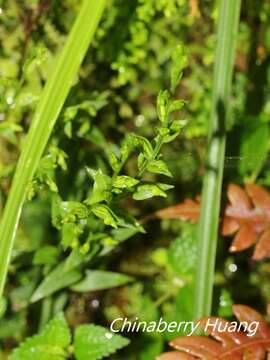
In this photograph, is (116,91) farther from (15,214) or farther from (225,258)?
(15,214)

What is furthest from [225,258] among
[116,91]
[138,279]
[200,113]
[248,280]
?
[116,91]

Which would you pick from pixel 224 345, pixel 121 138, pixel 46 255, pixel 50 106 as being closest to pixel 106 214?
pixel 50 106

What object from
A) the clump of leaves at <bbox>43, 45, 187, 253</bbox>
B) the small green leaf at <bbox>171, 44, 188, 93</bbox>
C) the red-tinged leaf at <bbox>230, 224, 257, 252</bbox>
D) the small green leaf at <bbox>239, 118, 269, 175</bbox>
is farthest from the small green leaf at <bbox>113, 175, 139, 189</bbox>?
the small green leaf at <bbox>239, 118, 269, 175</bbox>

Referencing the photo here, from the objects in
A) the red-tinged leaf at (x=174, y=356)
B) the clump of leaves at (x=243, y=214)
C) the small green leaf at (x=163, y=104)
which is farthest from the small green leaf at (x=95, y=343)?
the small green leaf at (x=163, y=104)

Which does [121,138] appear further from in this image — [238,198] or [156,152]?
[156,152]

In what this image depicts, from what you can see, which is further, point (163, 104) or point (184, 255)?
point (184, 255)


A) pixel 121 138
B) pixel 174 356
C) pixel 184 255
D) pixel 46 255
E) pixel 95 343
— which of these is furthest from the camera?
pixel 121 138

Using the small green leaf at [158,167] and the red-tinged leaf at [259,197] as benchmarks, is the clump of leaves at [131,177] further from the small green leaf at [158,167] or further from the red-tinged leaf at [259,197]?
the red-tinged leaf at [259,197]

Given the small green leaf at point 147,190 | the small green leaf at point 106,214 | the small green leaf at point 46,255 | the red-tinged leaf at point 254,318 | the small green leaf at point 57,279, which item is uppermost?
the small green leaf at point 147,190
